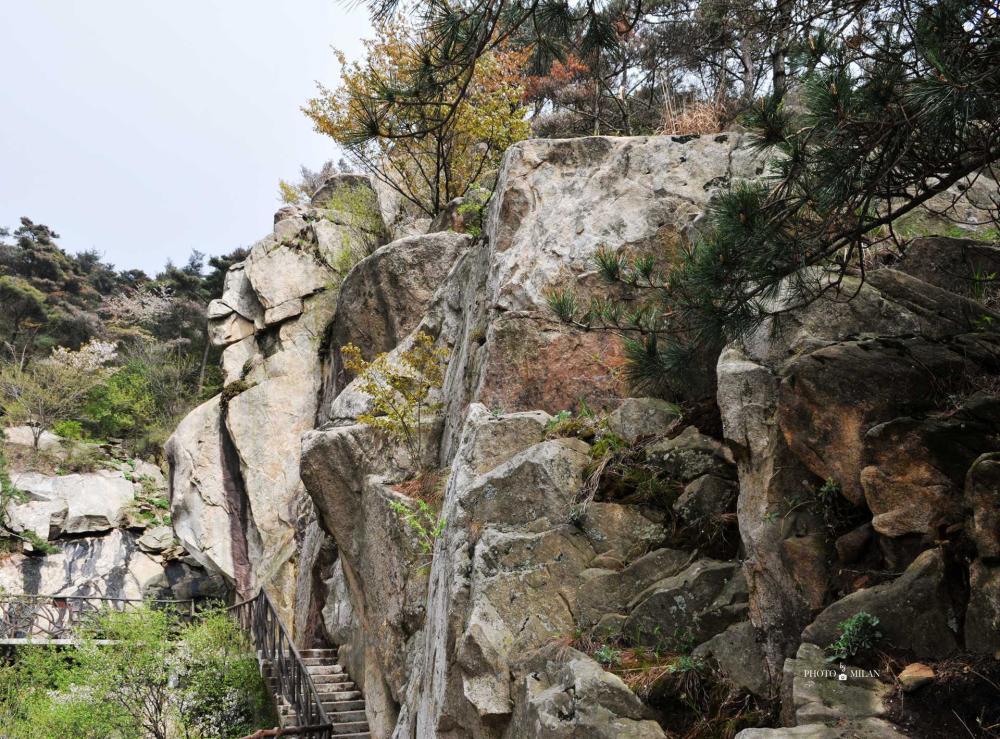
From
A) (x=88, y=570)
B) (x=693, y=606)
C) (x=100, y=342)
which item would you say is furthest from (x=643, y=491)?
(x=100, y=342)

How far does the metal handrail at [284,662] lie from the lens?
9.12m

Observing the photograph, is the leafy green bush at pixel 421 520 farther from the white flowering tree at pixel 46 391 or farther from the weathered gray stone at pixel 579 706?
the white flowering tree at pixel 46 391

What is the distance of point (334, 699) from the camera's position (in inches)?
416

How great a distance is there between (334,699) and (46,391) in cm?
1894

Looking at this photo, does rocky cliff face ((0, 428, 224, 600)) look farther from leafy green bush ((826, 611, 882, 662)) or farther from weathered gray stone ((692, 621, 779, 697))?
leafy green bush ((826, 611, 882, 662))

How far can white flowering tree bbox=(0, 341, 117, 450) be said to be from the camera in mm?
24312

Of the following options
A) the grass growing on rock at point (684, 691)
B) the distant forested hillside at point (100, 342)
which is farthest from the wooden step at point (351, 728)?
the distant forested hillside at point (100, 342)

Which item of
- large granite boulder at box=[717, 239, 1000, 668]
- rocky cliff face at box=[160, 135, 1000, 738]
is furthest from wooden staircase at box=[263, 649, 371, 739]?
large granite boulder at box=[717, 239, 1000, 668]

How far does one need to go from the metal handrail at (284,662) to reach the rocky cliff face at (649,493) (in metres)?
0.73

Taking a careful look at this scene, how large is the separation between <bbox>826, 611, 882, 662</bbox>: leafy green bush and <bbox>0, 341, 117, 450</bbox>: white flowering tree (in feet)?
82.1

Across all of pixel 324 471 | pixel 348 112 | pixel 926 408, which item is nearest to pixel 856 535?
pixel 926 408

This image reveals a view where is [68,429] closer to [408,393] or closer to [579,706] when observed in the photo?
[408,393]

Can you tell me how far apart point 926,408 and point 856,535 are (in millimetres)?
765

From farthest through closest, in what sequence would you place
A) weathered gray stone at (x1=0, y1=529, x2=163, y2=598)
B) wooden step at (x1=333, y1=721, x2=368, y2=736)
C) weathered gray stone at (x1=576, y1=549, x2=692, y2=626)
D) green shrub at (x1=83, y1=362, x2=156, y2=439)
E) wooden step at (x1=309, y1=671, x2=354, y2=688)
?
green shrub at (x1=83, y1=362, x2=156, y2=439) → weathered gray stone at (x1=0, y1=529, x2=163, y2=598) → wooden step at (x1=309, y1=671, x2=354, y2=688) → wooden step at (x1=333, y1=721, x2=368, y2=736) → weathered gray stone at (x1=576, y1=549, x2=692, y2=626)
